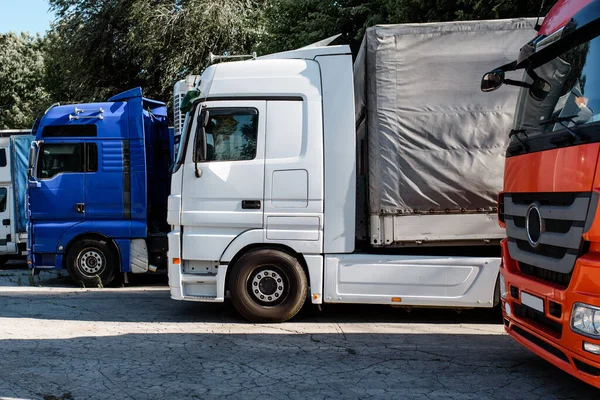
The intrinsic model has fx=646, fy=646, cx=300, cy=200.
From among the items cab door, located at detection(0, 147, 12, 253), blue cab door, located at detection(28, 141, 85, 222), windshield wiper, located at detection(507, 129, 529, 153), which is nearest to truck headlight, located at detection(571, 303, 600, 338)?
windshield wiper, located at detection(507, 129, 529, 153)

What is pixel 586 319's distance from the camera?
4.13 metres

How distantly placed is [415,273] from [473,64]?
95.6 inches

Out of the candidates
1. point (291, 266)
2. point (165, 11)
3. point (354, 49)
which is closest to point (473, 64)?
point (291, 266)

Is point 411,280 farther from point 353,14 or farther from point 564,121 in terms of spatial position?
point 353,14

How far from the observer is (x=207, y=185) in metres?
7.46

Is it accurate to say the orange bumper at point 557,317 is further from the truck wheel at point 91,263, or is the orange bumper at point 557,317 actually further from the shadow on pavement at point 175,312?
the truck wheel at point 91,263

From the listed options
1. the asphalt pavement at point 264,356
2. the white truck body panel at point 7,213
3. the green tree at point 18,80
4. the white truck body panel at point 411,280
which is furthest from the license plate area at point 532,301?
the green tree at point 18,80

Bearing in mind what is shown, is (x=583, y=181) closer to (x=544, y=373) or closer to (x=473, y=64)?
(x=544, y=373)

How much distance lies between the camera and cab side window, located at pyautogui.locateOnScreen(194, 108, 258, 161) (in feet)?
24.6

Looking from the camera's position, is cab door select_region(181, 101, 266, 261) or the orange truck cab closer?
the orange truck cab

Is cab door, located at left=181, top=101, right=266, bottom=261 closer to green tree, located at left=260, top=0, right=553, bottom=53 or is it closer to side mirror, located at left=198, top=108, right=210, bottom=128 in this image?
side mirror, located at left=198, top=108, right=210, bottom=128

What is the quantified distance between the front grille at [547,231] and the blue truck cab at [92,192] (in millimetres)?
7260

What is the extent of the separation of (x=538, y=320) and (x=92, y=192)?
26.9 ft

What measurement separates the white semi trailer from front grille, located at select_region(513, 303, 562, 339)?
2.02 metres
